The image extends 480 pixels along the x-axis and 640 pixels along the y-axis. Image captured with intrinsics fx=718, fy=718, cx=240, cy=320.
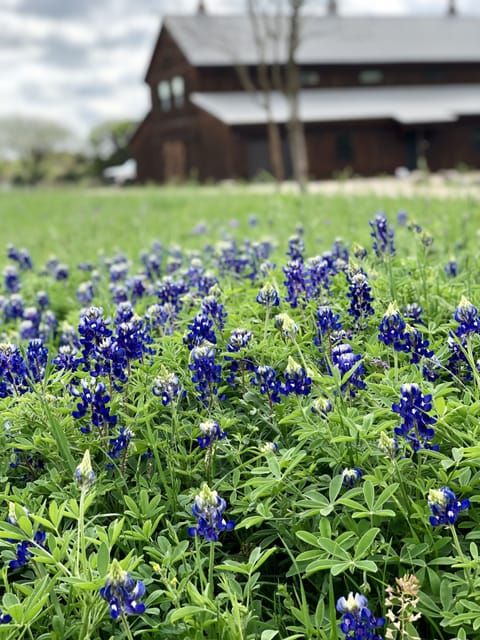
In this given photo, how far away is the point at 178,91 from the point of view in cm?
3981

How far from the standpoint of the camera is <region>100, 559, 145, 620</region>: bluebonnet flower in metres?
1.81

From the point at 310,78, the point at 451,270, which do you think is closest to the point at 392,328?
the point at 451,270

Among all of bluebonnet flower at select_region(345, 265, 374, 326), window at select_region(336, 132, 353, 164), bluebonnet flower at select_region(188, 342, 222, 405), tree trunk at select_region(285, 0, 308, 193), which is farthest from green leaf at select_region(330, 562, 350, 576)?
window at select_region(336, 132, 353, 164)

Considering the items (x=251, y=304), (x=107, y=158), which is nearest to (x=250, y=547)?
(x=251, y=304)

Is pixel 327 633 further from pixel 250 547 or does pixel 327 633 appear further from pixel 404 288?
pixel 404 288

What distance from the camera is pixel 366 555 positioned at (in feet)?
7.06

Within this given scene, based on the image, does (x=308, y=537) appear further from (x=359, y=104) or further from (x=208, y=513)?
(x=359, y=104)

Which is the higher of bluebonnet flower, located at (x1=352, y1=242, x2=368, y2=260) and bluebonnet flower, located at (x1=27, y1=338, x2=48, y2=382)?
bluebonnet flower, located at (x1=352, y1=242, x2=368, y2=260)

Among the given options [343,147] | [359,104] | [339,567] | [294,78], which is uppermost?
[359,104]

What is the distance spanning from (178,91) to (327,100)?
27.4 ft

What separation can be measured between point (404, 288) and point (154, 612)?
222cm

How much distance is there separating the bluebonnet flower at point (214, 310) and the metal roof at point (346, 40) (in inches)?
1446

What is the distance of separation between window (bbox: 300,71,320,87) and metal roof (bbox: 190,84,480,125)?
0.35 metres

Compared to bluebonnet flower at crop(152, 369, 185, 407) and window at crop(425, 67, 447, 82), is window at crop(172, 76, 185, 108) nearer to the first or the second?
window at crop(425, 67, 447, 82)
